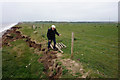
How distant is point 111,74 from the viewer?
5797mm

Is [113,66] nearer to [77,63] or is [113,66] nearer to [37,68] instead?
[77,63]

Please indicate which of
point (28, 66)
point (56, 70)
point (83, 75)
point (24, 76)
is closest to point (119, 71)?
point (83, 75)

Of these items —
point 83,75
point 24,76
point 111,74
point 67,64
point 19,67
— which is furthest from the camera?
point 19,67

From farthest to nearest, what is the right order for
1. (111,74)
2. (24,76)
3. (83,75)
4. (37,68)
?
(37,68), (24,76), (111,74), (83,75)

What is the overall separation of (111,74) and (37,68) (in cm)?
553

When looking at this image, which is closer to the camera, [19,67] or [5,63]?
[19,67]

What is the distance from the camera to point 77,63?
6.63 meters

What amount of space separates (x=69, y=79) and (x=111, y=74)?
8.16 feet

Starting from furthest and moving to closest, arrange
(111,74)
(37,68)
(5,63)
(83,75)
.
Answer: (5,63) < (37,68) < (111,74) < (83,75)

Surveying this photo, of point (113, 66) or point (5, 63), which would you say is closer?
point (113, 66)

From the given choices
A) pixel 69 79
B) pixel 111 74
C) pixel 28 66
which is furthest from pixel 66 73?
pixel 28 66

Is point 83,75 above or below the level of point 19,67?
above

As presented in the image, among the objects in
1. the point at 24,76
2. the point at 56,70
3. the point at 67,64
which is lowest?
the point at 24,76

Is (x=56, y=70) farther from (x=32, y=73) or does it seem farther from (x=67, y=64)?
(x=32, y=73)
